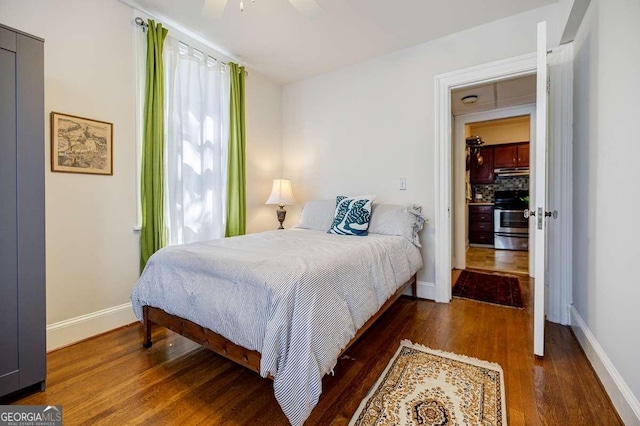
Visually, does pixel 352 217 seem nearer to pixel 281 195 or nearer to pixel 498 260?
pixel 281 195

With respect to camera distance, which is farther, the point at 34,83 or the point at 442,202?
the point at 442,202

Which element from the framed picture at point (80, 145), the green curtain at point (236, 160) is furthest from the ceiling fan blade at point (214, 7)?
the green curtain at point (236, 160)

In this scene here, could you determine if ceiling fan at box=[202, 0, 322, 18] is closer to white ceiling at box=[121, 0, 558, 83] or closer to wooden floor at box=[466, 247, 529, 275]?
white ceiling at box=[121, 0, 558, 83]

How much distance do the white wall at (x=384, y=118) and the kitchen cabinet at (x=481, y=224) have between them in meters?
3.83

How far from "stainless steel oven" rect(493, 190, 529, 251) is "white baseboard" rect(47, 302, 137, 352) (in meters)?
6.14

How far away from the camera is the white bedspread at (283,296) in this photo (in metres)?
1.21

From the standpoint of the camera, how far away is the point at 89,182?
2137 mm

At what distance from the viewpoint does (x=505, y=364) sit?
5.75ft

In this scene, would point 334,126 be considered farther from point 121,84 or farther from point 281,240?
point 121,84

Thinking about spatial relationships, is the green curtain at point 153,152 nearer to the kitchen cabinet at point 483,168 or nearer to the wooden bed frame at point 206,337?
the wooden bed frame at point 206,337

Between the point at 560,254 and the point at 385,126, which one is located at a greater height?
the point at 385,126

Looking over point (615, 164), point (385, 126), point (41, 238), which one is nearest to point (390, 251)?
point (615, 164)

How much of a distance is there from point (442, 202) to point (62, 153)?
3085 mm

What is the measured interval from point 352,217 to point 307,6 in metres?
1.66
